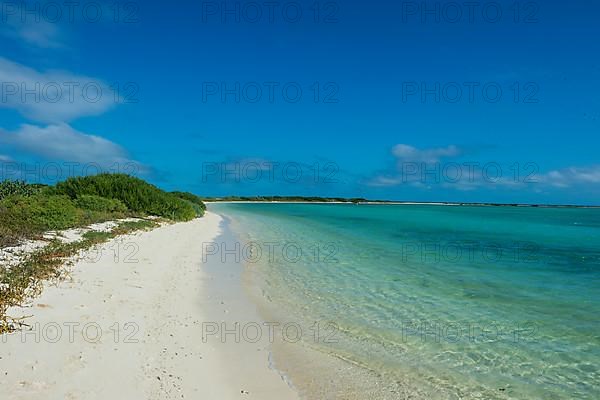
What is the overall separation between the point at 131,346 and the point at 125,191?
26557 mm

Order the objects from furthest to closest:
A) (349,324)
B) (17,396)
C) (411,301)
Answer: (411,301)
(349,324)
(17,396)

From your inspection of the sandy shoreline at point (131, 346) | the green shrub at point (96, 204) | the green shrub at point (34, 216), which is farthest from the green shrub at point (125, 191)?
the sandy shoreline at point (131, 346)

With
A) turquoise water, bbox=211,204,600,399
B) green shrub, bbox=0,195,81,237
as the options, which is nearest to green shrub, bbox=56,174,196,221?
green shrub, bbox=0,195,81,237

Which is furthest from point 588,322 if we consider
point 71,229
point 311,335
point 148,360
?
point 71,229

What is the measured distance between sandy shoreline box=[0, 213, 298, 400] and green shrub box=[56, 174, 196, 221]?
67.5 feet

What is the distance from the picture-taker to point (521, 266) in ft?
52.1

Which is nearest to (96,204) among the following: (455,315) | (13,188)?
(13,188)

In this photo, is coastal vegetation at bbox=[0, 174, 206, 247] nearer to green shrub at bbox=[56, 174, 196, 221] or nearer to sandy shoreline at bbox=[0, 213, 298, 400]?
green shrub at bbox=[56, 174, 196, 221]

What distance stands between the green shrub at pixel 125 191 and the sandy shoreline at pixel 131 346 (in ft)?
67.5

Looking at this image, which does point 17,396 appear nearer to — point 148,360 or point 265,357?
point 148,360

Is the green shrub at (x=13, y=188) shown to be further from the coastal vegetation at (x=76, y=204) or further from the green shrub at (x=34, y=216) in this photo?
the green shrub at (x=34, y=216)

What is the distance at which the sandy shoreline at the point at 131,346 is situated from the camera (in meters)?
4.79

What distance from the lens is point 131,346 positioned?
597 cm

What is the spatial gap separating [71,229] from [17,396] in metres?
13.3
